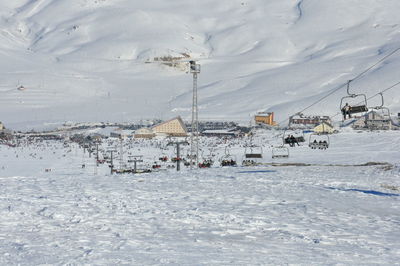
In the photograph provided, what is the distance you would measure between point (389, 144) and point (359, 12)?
361ft

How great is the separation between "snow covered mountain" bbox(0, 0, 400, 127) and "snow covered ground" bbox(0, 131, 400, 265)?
193 ft

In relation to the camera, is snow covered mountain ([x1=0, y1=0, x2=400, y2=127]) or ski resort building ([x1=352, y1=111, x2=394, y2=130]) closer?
ski resort building ([x1=352, y1=111, x2=394, y2=130])

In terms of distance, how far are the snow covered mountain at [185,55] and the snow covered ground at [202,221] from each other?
58.9m

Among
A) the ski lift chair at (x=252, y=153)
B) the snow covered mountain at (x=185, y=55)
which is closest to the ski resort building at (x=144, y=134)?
the ski lift chair at (x=252, y=153)

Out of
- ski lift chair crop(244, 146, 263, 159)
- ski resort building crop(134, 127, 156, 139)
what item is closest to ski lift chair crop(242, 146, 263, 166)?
ski lift chair crop(244, 146, 263, 159)

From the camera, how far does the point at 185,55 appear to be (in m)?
129

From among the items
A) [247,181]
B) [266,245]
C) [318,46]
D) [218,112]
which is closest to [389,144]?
[247,181]

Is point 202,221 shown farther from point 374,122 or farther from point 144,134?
point 144,134

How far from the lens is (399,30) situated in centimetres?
11538

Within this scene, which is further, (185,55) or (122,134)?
(185,55)

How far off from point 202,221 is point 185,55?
124 meters

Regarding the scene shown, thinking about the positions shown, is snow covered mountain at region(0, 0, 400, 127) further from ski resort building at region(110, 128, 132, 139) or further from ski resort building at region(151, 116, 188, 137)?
ski resort building at region(110, 128, 132, 139)

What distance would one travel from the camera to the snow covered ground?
4.68 meters

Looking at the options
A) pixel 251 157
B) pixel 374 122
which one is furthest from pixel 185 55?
pixel 251 157
